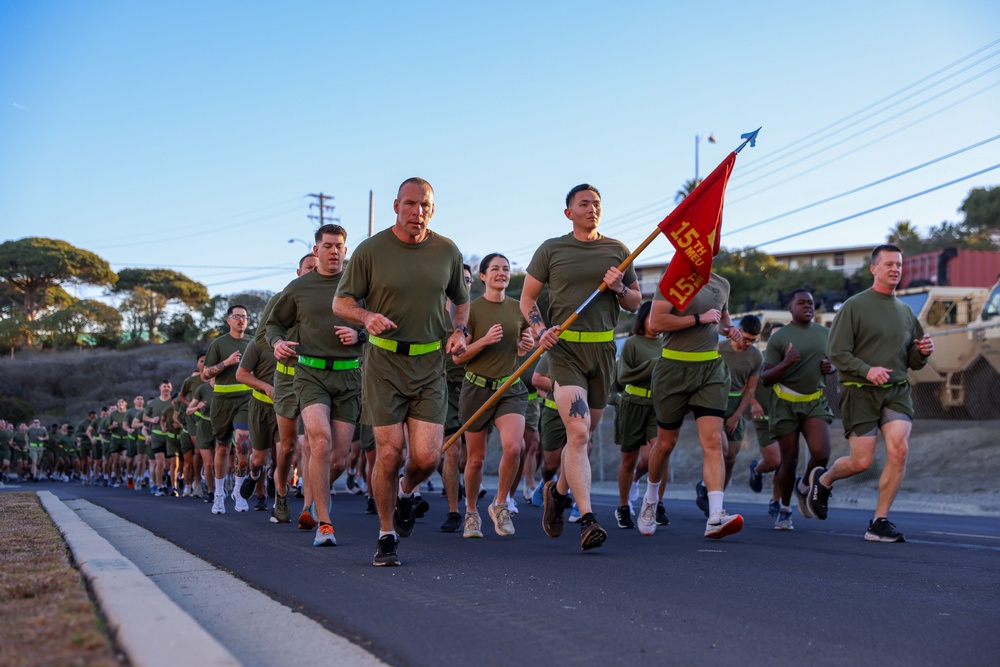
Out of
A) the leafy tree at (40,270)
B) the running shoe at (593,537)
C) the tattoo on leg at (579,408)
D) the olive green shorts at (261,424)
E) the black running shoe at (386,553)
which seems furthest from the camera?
the leafy tree at (40,270)

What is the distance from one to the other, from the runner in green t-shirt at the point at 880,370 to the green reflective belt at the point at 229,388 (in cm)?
759

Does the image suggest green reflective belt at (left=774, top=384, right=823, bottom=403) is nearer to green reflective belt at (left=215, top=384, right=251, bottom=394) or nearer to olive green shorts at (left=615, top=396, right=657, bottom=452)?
olive green shorts at (left=615, top=396, right=657, bottom=452)

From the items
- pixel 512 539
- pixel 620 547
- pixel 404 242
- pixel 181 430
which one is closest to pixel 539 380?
pixel 512 539

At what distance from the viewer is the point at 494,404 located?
29.9 feet

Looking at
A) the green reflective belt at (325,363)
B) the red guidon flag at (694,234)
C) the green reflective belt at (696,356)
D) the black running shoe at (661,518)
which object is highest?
the red guidon flag at (694,234)

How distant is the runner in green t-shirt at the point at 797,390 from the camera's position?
10469 millimetres

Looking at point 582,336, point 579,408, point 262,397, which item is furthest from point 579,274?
point 262,397

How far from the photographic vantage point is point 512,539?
8617mm

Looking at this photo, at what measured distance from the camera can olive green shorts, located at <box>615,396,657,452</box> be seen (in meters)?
10.9

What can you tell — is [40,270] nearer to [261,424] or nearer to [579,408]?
[261,424]

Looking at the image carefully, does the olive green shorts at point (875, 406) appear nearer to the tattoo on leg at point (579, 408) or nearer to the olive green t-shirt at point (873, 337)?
the olive green t-shirt at point (873, 337)

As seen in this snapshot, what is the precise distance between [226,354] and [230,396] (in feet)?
1.75

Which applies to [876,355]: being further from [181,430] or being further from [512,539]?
[181,430]

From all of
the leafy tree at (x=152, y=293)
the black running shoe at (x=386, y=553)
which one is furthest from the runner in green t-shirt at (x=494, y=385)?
the leafy tree at (x=152, y=293)
